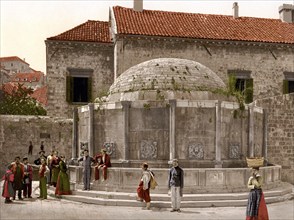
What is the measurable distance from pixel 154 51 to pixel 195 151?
491 inches

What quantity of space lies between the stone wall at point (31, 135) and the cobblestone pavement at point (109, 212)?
10207 millimetres

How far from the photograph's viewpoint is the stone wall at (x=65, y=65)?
25.9m

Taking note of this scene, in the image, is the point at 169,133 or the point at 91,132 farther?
the point at 91,132

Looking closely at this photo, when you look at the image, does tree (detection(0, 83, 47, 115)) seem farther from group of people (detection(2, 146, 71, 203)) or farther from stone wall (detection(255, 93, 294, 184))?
stone wall (detection(255, 93, 294, 184))

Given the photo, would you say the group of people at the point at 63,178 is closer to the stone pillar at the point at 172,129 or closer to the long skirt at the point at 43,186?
the long skirt at the point at 43,186

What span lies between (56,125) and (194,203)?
12839 millimetres

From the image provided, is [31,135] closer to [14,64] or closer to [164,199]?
[164,199]

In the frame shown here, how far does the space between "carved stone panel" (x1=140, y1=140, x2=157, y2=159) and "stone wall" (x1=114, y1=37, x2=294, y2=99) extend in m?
11.6

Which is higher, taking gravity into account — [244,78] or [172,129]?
[244,78]

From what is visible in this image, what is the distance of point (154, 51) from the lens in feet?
83.5

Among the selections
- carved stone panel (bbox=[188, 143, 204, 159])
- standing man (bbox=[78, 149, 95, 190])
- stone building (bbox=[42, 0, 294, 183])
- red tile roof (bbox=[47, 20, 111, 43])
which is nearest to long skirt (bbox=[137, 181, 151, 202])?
standing man (bbox=[78, 149, 95, 190])

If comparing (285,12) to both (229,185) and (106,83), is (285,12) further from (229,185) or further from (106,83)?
(229,185)

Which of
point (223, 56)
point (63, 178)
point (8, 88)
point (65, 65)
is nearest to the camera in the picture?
point (63, 178)

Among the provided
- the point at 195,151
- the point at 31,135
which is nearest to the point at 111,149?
the point at 195,151
